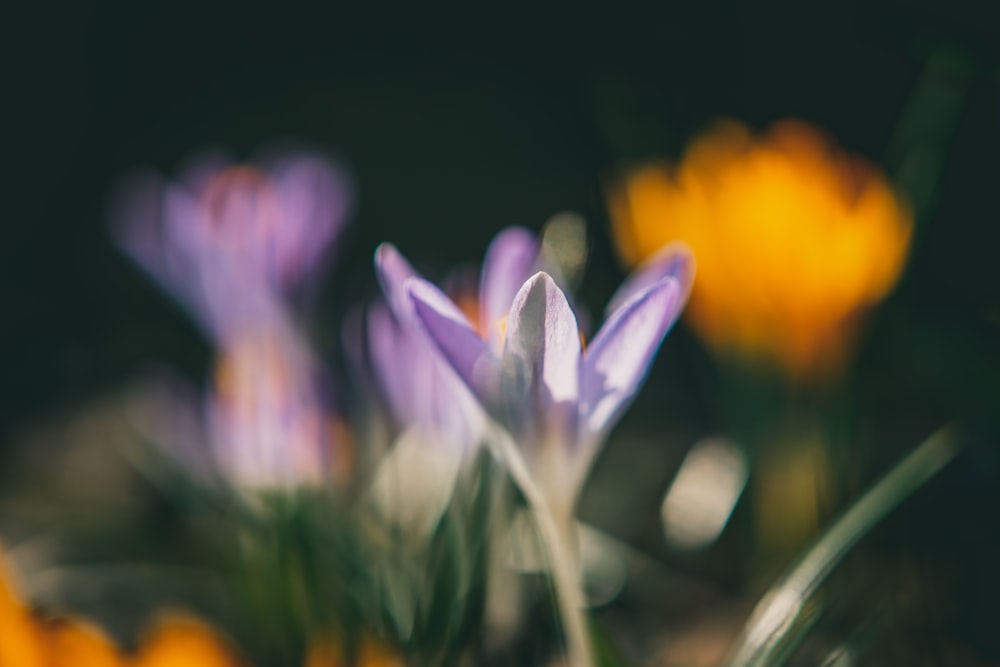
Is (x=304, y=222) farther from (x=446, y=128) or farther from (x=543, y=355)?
(x=446, y=128)

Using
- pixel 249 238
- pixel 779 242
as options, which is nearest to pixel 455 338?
pixel 249 238

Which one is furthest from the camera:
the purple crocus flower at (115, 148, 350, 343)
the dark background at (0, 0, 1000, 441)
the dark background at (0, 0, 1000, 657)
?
the dark background at (0, 0, 1000, 441)

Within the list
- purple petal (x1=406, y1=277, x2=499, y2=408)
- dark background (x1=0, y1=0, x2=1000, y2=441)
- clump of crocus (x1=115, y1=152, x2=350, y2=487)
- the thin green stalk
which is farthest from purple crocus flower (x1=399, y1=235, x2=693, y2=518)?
dark background (x1=0, y1=0, x2=1000, y2=441)

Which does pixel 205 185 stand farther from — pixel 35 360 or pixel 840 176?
pixel 35 360

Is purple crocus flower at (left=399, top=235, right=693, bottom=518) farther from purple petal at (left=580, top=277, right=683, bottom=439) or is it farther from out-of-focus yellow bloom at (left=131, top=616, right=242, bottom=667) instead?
out-of-focus yellow bloom at (left=131, top=616, right=242, bottom=667)

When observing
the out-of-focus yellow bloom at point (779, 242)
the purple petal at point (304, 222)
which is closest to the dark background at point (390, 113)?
the out-of-focus yellow bloom at point (779, 242)

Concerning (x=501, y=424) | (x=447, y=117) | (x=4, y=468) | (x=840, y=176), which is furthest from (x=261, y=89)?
(x=501, y=424)

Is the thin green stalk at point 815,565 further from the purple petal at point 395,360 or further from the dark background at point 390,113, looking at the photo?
the dark background at point 390,113
